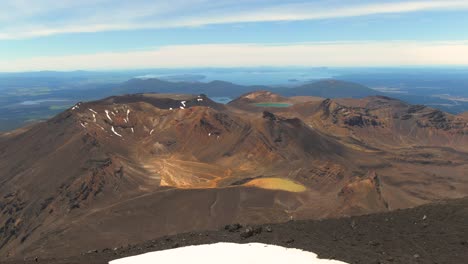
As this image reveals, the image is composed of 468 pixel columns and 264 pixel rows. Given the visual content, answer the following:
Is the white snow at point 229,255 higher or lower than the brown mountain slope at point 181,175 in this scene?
higher

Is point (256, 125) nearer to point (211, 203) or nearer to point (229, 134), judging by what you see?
point (229, 134)

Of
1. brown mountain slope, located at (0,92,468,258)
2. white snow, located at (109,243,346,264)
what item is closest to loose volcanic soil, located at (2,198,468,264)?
white snow, located at (109,243,346,264)

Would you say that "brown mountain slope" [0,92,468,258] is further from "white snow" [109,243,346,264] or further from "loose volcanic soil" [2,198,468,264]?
"white snow" [109,243,346,264]

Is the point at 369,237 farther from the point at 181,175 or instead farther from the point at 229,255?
the point at 181,175

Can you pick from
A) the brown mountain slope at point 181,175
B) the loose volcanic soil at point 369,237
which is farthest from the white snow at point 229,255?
the brown mountain slope at point 181,175

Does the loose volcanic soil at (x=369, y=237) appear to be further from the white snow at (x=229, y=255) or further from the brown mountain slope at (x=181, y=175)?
the brown mountain slope at (x=181, y=175)

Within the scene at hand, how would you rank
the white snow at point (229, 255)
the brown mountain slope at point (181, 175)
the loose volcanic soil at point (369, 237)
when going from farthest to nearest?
the brown mountain slope at point (181, 175) < the loose volcanic soil at point (369, 237) < the white snow at point (229, 255)
